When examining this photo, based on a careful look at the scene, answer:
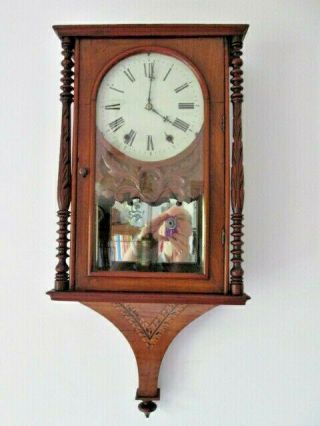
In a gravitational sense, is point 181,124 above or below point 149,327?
above

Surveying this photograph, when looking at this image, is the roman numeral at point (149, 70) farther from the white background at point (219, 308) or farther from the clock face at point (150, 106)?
the white background at point (219, 308)

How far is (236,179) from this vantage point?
0.77 meters

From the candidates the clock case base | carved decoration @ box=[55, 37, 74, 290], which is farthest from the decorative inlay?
carved decoration @ box=[55, 37, 74, 290]

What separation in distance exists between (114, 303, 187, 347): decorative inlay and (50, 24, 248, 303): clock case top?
7cm

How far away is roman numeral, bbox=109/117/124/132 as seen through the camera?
2.59 feet

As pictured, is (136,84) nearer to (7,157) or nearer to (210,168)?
(210,168)

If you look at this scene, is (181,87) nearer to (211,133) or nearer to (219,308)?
(211,133)

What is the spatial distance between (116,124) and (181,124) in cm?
11

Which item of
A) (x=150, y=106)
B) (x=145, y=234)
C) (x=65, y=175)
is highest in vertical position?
(x=150, y=106)

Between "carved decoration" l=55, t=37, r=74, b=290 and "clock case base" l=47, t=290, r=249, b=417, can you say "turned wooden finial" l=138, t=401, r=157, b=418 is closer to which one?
"clock case base" l=47, t=290, r=249, b=417

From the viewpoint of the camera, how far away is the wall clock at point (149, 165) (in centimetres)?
76

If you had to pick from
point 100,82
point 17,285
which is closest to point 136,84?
point 100,82

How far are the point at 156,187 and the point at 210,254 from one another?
0.49ft

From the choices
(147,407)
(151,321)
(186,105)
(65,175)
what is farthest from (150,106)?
(147,407)
